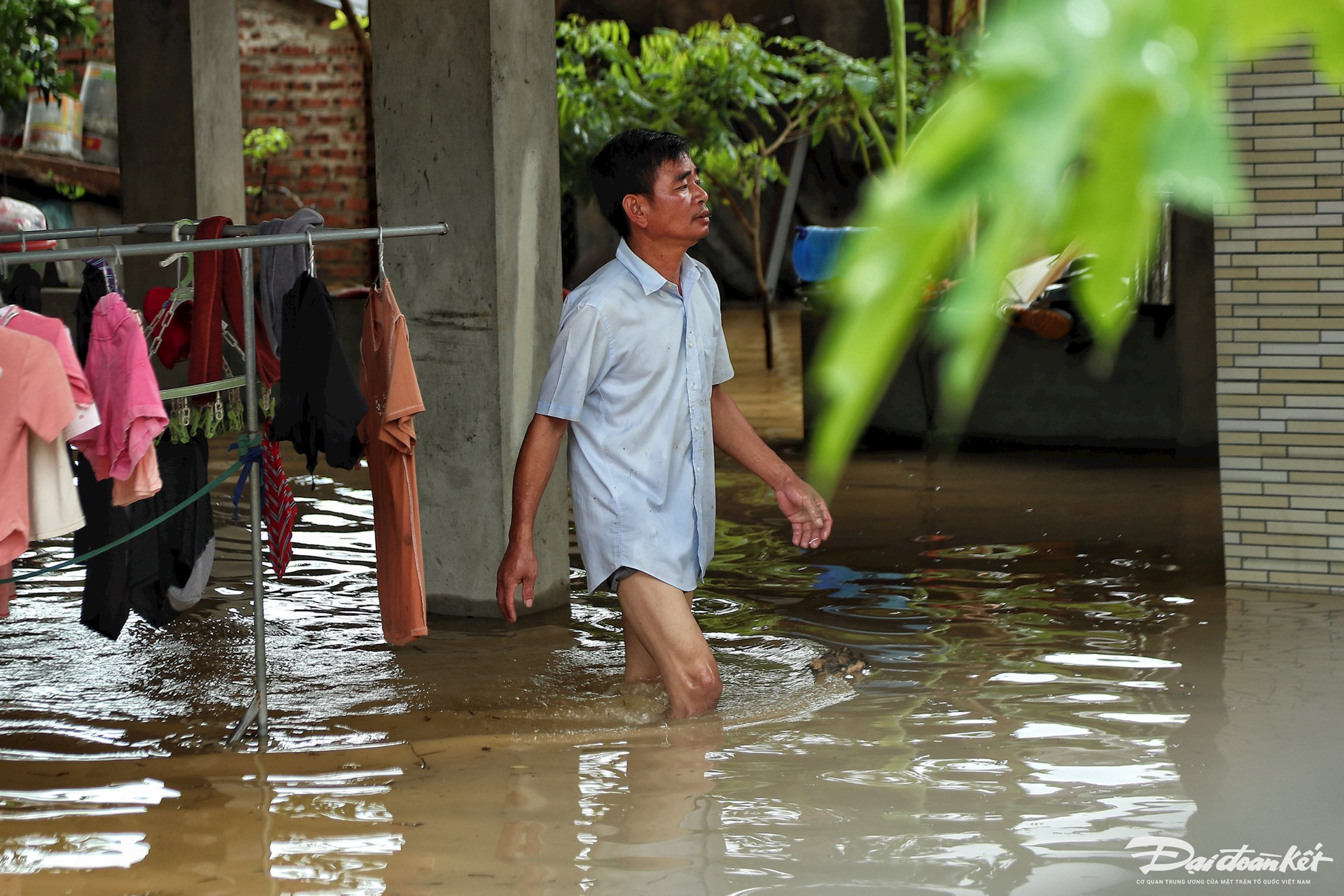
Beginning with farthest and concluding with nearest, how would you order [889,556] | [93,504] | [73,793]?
[889,556], [93,504], [73,793]

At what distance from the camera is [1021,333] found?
29.9 feet

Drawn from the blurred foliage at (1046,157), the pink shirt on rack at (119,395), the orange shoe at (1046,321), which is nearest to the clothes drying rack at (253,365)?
the pink shirt on rack at (119,395)

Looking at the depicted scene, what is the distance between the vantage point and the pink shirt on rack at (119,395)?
11.4 feet

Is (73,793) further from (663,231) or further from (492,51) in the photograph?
(492,51)

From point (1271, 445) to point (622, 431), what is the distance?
2.75 meters

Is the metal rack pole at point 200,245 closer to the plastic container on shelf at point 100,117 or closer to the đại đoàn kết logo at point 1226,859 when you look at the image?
the đại đoàn kết logo at point 1226,859

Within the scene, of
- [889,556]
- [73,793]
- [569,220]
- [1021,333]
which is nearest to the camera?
[73,793]

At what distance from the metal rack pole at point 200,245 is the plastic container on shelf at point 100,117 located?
35.7ft

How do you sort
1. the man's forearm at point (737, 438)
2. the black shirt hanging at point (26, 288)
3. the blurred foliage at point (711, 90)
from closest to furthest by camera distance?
the black shirt hanging at point (26, 288) < the man's forearm at point (737, 438) < the blurred foliage at point (711, 90)

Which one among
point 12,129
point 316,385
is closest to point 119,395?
point 316,385

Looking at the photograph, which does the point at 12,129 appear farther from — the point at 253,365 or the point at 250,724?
the point at 250,724

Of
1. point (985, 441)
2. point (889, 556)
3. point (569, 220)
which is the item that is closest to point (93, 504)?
point (889, 556)

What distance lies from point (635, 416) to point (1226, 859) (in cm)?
178

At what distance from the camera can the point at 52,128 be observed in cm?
1370
